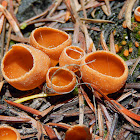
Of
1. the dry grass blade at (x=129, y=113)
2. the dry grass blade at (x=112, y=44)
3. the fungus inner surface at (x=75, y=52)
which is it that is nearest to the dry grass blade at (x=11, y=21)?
the fungus inner surface at (x=75, y=52)

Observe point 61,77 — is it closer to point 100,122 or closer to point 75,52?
point 75,52

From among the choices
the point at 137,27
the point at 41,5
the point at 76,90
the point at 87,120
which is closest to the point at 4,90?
the point at 76,90

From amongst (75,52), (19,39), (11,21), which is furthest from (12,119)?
(11,21)

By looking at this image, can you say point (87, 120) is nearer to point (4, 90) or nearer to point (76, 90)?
point (76, 90)

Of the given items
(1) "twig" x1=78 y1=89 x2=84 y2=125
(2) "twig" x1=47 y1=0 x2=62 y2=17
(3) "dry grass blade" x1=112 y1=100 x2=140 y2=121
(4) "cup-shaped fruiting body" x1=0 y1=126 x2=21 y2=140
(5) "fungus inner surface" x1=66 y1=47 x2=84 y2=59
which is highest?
(2) "twig" x1=47 y1=0 x2=62 y2=17

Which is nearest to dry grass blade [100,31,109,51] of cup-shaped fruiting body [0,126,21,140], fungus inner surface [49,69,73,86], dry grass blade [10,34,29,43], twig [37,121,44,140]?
fungus inner surface [49,69,73,86]

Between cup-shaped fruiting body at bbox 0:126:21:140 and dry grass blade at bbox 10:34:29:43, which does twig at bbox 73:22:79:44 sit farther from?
cup-shaped fruiting body at bbox 0:126:21:140
